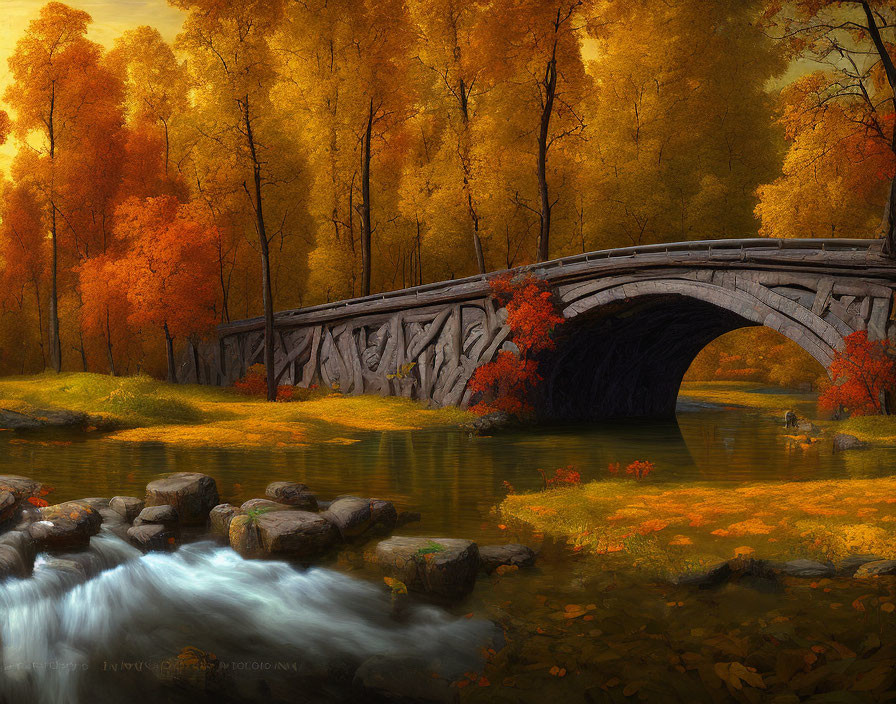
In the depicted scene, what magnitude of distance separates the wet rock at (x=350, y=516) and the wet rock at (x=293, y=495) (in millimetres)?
972

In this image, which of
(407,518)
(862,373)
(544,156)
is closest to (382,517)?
(407,518)

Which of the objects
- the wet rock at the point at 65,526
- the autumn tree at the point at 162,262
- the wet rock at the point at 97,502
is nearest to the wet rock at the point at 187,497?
the wet rock at the point at 97,502

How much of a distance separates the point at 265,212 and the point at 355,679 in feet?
98.5

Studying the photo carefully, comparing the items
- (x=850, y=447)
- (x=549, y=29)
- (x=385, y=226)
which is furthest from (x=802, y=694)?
(x=385, y=226)

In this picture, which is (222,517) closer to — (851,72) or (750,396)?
(851,72)

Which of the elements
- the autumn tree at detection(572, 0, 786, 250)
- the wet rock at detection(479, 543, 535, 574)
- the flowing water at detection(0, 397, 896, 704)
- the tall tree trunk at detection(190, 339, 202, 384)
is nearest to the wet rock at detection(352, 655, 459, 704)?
the flowing water at detection(0, 397, 896, 704)

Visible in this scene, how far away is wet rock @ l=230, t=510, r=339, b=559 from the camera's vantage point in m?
7.84

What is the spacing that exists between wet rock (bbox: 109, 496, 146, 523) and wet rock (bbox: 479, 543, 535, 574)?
4.38 m

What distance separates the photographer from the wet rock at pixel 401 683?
4.95m

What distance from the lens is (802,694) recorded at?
177 inches

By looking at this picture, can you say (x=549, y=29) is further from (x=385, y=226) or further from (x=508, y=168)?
→ (x=385, y=226)

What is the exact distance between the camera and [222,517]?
28.9 ft

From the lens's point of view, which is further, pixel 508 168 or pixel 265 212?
pixel 265 212

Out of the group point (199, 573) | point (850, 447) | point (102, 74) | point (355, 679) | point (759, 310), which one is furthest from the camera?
point (102, 74)
